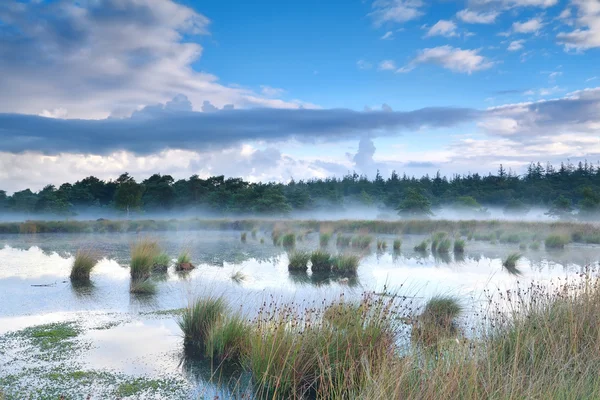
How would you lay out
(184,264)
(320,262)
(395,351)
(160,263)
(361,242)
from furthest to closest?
(361,242) → (320,262) → (184,264) → (160,263) → (395,351)

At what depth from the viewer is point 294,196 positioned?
193 ft

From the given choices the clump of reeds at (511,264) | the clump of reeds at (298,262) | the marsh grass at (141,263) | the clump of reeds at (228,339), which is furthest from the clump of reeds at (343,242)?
the clump of reeds at (228,339)

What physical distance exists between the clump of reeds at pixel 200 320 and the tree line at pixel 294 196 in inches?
1599

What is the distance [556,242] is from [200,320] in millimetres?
17747

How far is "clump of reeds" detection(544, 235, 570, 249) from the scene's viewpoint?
19219 millimetres

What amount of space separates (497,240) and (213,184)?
148 ft

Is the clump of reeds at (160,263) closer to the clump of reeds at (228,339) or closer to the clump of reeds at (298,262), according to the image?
the clump of reeds at (298,262)

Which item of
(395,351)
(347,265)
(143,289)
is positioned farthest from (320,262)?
(395,351)

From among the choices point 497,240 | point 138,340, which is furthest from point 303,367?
point 497,240

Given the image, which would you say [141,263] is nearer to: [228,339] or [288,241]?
[228,339]

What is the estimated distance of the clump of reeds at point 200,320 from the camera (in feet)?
19.4

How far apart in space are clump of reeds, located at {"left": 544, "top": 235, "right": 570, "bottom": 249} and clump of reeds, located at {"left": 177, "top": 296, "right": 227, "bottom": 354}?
1722cm

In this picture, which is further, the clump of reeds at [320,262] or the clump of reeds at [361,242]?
the clump of reeds at [361,242]

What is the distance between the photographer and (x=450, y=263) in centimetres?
1422
